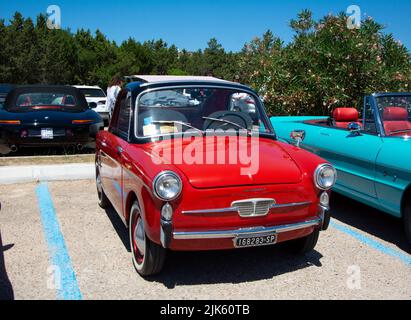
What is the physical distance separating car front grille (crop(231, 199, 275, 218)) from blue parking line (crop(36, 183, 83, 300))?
1366 millimetres

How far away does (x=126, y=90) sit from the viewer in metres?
4.95

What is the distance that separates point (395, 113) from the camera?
5133 millimetres

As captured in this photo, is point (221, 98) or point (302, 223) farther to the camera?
point (221, 98)

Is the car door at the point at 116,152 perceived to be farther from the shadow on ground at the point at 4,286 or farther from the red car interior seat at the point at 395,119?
the red car interior seat at the point at 395,119

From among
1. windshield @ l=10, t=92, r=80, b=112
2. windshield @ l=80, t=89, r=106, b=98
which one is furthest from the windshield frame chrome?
windshield @ l=80, t=89, r=106, b=98

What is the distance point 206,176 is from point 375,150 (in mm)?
2273

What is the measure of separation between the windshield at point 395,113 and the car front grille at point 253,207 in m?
2.13

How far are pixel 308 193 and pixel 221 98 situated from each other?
157 cm

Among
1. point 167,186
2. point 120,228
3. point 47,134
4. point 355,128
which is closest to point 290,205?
point 167,186

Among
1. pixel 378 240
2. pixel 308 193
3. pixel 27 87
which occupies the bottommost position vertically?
pixel 378 240

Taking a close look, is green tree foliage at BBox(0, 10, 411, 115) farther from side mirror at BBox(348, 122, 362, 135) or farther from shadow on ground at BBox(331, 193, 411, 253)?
side mirror at BBox(348, 122, 362, 135)

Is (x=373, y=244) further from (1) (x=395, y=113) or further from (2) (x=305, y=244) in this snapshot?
(1) (x=395, y=113)
